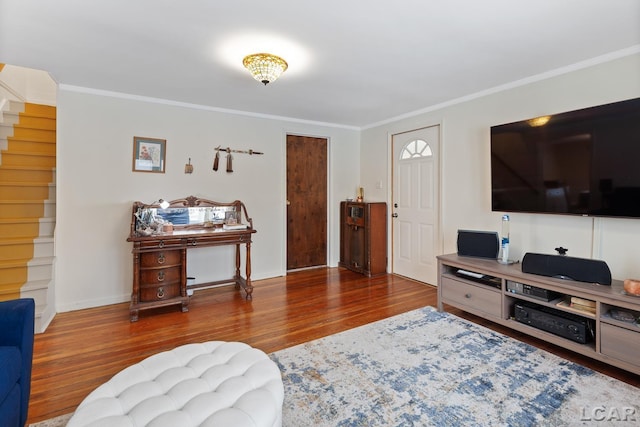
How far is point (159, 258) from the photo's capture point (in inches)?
120

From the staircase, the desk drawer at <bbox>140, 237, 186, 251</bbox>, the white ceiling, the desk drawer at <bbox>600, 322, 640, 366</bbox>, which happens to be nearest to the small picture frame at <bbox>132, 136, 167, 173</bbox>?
the white ceiling

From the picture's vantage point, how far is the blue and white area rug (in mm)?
1609

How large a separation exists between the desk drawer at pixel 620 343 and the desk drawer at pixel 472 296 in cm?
67

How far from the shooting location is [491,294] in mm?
2633

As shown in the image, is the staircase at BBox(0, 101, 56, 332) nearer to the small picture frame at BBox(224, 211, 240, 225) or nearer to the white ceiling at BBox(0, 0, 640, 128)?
the white ceiling at BBox(0, 0, 640, 128)

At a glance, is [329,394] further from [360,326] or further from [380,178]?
[380,178]

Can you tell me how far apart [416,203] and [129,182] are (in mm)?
3476

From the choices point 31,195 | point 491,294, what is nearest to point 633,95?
point 491,294

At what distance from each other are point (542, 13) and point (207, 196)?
350 centimetres

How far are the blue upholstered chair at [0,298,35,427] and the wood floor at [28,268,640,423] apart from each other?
0.35m

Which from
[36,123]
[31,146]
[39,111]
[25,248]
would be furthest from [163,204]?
[39,111]

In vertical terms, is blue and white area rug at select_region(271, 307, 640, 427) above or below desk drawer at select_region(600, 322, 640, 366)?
below

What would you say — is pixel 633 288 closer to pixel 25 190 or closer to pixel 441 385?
pixel 441 385

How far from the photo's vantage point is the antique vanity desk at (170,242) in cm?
296
